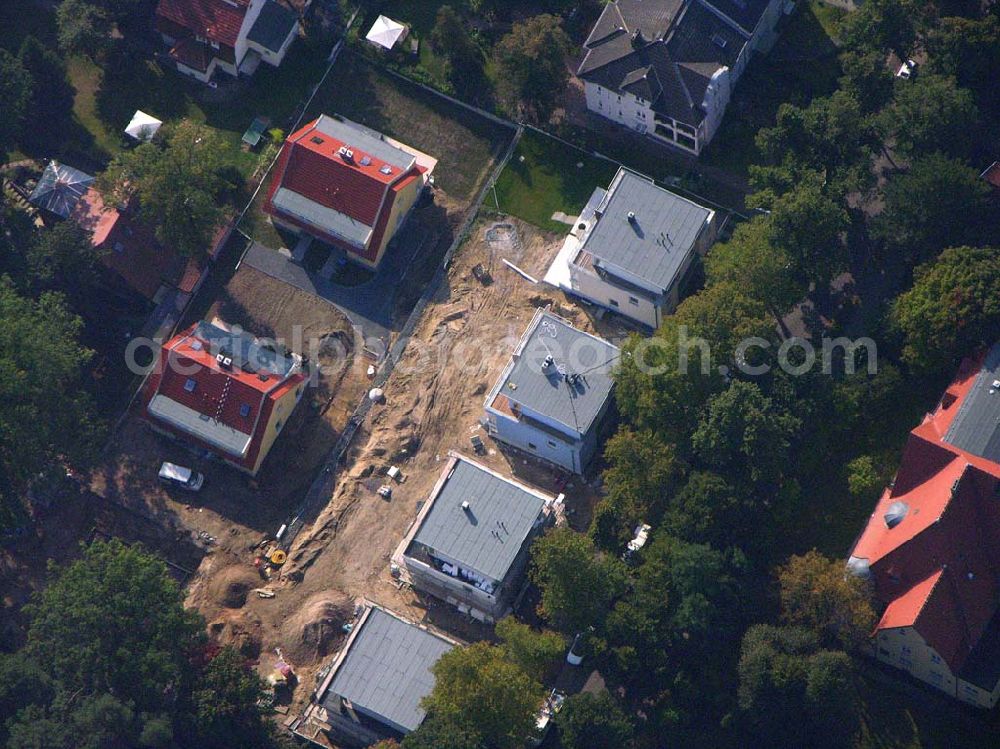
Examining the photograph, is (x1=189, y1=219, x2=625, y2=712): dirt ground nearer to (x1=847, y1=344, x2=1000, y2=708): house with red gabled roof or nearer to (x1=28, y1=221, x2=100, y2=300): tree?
(x1=847, y1=344, x2=1000, y2=708): house with red gabled roof

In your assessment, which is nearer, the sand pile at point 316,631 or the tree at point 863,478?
the tree at point 863,478

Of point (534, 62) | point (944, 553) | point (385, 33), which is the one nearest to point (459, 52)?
point (385, 33)

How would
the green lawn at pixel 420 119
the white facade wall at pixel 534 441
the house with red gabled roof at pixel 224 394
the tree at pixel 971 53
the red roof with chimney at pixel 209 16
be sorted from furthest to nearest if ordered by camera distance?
the red roof with chimney at pixel 209 16 → the green lawn at pixel 420 119 → the house with red gabled roof at pixel 224 394 → the tree at pixel 971 53 → the white facade wall at pixel 534 441

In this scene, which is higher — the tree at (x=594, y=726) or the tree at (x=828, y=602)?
the tree at (x=828, y=602)

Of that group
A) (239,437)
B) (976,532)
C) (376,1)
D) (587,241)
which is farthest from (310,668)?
(376,1)

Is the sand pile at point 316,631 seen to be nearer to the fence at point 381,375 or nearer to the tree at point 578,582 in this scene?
the fence at point 381,375

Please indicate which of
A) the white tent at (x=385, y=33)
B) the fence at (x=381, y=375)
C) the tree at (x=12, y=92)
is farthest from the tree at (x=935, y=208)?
the tree at (x=12, y=92)

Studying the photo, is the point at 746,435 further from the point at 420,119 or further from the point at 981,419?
the point at 420,119

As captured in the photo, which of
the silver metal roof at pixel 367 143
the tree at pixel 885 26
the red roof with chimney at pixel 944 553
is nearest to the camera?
the red roof with chimney at pixel 944 553
